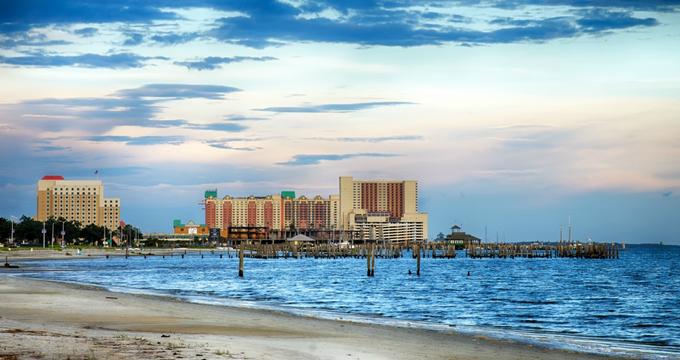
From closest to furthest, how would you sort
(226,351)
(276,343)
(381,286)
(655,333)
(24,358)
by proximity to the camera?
(24,358), (226,351), (276,343), (655,333), (381,286)

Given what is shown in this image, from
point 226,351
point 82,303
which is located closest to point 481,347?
point 226,351

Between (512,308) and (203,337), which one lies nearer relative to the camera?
(203,337)

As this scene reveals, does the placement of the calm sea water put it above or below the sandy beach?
below

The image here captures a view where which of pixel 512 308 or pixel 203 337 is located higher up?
pixel 203 337

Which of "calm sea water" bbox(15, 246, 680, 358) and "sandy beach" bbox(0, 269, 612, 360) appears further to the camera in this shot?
"calm sea water" bbox(15, 246, 680, 358)

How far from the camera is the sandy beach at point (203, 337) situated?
1961 cm

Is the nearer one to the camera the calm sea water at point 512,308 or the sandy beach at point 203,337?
the sandy beach at point 203,337

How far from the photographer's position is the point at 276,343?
23844 mm

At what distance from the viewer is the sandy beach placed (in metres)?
19.6

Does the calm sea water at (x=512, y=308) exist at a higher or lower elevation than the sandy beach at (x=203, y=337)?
lower

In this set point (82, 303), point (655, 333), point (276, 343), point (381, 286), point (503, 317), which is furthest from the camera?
point (381, 286)

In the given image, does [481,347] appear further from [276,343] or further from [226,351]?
[226,351]

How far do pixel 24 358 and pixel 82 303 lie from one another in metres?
21.8

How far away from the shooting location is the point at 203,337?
79.4 ft
